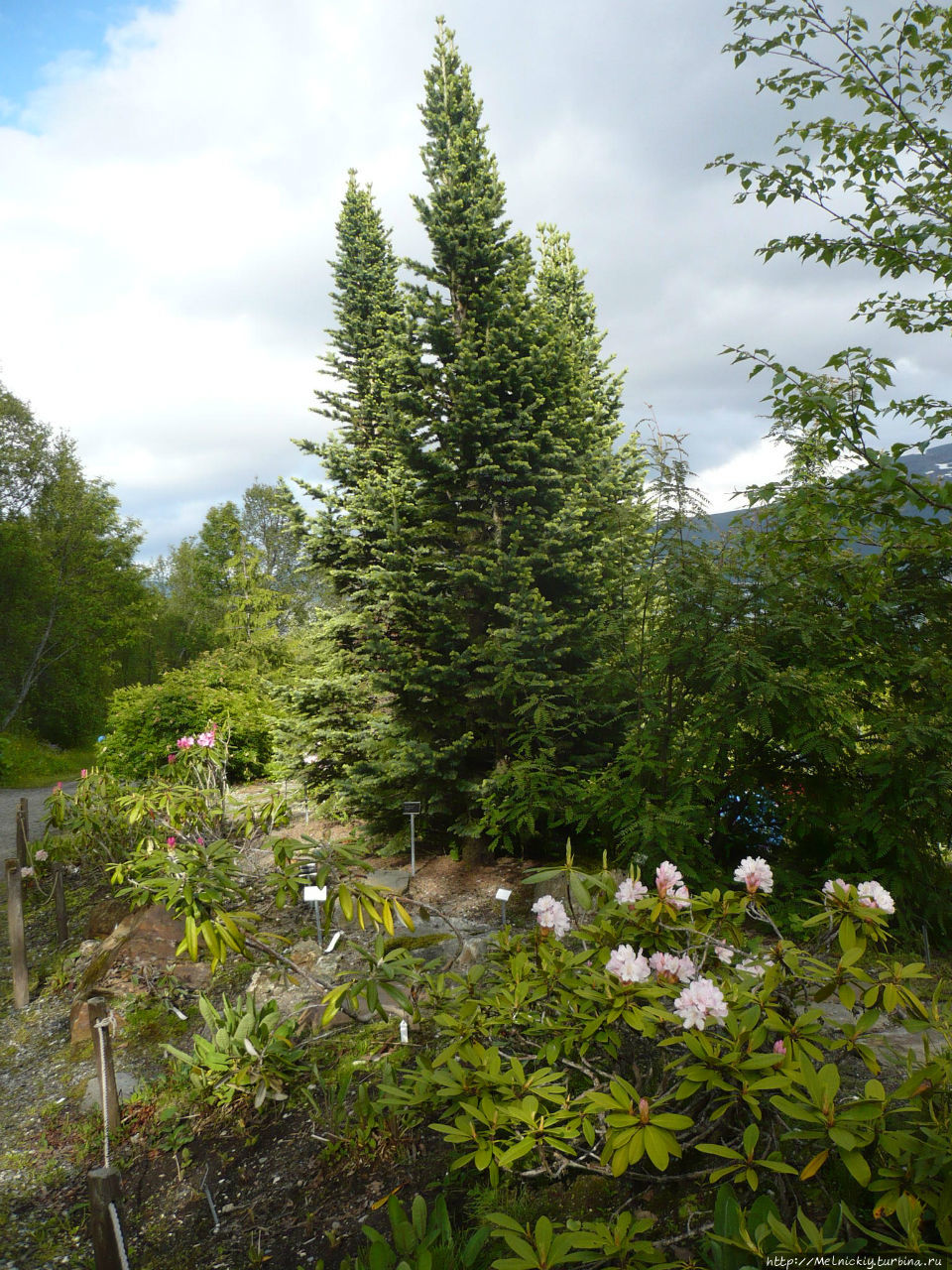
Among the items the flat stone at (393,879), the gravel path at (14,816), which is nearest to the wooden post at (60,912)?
the flat stone at (393,879)

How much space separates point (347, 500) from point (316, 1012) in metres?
5.88

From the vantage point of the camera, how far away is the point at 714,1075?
171cm

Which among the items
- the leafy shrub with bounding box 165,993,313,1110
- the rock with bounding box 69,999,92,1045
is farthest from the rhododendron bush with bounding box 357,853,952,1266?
the rock with bounding box 69,999,92,1045

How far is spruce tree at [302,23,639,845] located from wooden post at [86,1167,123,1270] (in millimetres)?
4335

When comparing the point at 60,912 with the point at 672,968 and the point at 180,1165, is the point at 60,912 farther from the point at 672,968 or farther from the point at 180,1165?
the point at 672,968

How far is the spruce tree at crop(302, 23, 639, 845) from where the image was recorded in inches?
259

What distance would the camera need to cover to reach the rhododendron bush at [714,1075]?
1.60m

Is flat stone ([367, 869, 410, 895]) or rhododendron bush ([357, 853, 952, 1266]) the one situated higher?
rhododendron bush ([357, 853, 952, 1266])

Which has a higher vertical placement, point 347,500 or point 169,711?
point 347,500

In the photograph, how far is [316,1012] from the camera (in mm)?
3740

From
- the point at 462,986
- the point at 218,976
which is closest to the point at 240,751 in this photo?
the point at 218,976

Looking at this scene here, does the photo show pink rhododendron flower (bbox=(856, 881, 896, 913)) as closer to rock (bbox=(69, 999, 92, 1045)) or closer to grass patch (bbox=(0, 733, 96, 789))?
rock (bbox=(69, 999, 92, 1045))

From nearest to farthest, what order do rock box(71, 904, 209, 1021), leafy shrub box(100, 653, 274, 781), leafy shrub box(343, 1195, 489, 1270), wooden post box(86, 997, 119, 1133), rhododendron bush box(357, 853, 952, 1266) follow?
rhododendron bush box(357, 853, 952, 1266) < leafy shrub box(343, 1195, 489, 1270) < wooden post box(86, 997, 119, 1133) < rock box(71, 904, 209, 1021) < leafy shrub box(100, 653, 274, 781)

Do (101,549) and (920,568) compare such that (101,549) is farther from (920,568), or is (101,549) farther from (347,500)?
(920,568)
